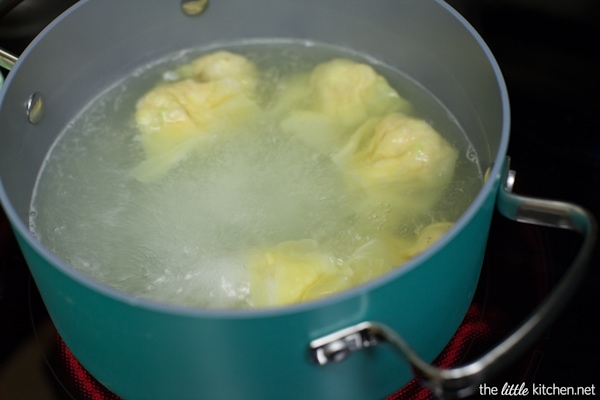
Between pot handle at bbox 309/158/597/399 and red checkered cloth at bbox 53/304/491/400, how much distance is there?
30 cm

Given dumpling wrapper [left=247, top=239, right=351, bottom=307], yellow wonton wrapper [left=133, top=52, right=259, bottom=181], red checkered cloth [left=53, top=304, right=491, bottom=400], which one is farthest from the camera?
yellow wonton wrapper [left=133, top=52, right=259, bottom=181]

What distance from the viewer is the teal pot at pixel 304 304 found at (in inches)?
25.3

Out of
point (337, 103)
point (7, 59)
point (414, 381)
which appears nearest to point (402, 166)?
point (337, 103)

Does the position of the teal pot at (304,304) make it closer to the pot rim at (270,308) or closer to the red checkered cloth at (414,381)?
the pot rim at (270,308)

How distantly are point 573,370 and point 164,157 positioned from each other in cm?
72

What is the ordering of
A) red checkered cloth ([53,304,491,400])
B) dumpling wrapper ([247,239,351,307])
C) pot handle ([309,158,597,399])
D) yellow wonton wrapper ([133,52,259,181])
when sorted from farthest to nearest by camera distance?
yellow wonton wrapper ([133,52,259,181]) < red checkered cloth ([53,304,491,400]) < dumpling wrapper ([247,239,351,307]) < pot handle ([309,158,597,399])

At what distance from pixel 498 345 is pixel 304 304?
18cm

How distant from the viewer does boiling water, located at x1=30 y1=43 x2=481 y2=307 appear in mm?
938

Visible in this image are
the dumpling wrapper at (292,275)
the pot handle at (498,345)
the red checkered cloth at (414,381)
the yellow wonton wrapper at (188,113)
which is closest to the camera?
the pot handle at (498,345)

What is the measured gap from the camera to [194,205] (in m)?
1.03

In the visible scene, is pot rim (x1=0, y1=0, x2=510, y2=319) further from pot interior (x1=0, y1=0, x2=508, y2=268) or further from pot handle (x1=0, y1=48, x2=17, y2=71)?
pot handle (x1=0, y1=48, x2=17, y2=71)

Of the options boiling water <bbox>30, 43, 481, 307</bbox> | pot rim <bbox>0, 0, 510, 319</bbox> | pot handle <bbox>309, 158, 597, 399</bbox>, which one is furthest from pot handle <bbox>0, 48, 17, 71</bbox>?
pot handle <bbox>309, 158, 597, 399</bbox>

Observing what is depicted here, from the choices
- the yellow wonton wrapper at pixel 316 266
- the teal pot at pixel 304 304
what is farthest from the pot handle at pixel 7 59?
the yellow wonton wrapper at pixel 316 266

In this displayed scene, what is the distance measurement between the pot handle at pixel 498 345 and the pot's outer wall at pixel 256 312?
2 cm
